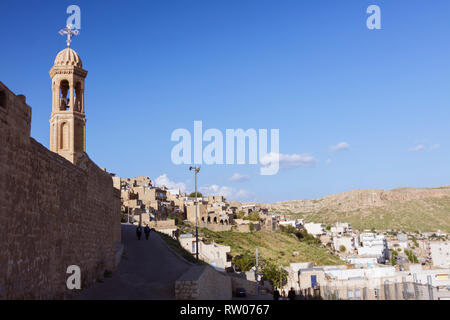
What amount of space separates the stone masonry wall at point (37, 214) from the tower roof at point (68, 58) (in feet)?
28.2

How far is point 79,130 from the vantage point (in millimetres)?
21984

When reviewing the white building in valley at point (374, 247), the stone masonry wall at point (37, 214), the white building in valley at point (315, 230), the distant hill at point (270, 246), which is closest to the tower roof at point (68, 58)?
the stone masonry wall at point (37, 214)

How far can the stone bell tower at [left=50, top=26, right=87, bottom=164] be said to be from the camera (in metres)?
21.5

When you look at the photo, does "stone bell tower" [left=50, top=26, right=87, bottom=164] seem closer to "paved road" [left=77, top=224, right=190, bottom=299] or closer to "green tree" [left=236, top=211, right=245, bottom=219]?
"paved road" [left=77, top=224, right=190, bottom=299]

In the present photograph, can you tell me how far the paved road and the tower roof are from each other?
938 cm

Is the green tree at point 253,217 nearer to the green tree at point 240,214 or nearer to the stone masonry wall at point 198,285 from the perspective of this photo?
the green tree at point 240,214

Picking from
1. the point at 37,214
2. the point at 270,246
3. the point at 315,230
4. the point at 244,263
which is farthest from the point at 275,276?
the point at 315,230

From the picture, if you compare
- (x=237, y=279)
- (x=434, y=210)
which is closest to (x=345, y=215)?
(x=434, y=210)

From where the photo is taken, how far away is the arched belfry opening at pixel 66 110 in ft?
70.5

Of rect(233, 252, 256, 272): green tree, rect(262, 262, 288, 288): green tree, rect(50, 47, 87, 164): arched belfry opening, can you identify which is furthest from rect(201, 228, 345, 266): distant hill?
rect(50, 47, 87, 164): arched belfry opening

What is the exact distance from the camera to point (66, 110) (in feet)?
71.9

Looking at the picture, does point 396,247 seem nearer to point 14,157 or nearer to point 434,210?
point 434,210

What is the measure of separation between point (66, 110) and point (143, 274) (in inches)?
343
